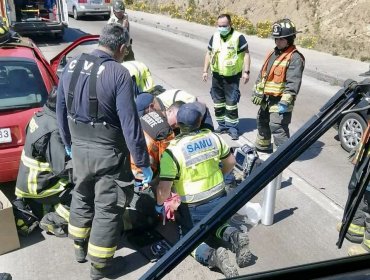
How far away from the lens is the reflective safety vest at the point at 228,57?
7418mm

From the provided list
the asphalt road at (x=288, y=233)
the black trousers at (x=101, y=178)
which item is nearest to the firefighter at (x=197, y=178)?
the asphalt road at (x=288, y=233)

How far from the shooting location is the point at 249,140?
763cm

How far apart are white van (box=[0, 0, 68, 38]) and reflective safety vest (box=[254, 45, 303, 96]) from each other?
475 inches

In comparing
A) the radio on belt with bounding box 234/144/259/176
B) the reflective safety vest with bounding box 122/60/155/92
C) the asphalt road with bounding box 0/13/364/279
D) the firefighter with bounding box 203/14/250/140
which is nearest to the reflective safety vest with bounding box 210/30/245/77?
the firefighter with bounding box 203/14/250/140

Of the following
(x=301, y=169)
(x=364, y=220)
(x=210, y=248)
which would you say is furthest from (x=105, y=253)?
(x=301, y=169)

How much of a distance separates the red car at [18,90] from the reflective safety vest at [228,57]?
2.52m

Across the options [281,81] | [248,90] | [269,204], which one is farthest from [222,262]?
[248,90]

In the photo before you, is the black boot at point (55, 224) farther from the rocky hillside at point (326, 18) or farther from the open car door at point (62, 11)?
the open car door at point (62, 11)

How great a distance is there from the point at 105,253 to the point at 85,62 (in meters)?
1.61

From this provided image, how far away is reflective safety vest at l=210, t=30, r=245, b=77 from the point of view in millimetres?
7418

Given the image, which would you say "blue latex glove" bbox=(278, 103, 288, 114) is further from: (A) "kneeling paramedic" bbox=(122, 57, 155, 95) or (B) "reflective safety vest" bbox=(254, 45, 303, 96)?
(A) "kneeling paramedic" bbox=(122, 57, 155, 95)

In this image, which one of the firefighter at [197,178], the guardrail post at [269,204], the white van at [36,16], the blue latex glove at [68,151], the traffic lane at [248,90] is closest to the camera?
the firefighter at [197,178]

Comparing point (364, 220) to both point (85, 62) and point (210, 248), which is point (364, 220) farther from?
point (85, 62)

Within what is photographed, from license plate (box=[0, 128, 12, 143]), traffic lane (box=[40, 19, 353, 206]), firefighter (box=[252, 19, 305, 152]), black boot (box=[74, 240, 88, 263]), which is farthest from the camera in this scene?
traffic lane (box=[40, 19, 353, 206])
